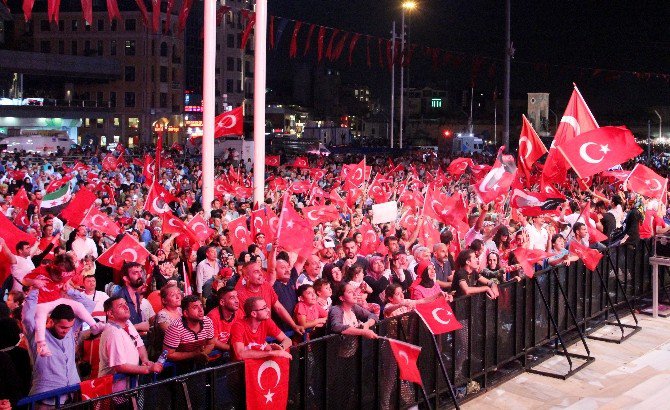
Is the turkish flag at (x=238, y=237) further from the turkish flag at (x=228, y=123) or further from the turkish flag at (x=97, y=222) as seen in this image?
the turkish flag at (x=228, y=123)

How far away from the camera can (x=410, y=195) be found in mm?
19625

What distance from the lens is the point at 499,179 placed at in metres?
13.9

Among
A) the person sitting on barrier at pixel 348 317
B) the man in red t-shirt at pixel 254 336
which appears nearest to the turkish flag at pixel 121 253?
the person sitting on barrier at pixel 348 317

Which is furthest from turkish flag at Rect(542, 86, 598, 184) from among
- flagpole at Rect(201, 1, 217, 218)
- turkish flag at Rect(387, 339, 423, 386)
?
flagpole at Rect(201, 1, 217, 218)

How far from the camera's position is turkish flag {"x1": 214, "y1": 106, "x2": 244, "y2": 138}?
17531 millimetres

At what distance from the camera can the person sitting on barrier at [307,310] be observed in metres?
8.17

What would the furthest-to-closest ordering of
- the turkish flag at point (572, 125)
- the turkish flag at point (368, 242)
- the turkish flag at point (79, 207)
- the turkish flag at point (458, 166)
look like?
the turkish flag at point (458, 166)
the turkish flag at point (572, 125)
the turkish flag at point (368, 242)
the turkish flag at point (79, 207)

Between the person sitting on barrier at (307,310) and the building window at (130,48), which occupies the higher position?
the building window at (130,48)

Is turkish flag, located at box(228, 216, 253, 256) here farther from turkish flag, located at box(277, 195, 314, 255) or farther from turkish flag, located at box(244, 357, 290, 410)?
turkish flag, located at box(244, 357, 290, 410)

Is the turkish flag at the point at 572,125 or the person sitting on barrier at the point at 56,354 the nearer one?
the person sitting on barrier at the point at 56,354

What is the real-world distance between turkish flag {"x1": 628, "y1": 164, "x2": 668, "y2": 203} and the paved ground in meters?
3.63

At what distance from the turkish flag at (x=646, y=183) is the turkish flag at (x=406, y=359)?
30.4 feet

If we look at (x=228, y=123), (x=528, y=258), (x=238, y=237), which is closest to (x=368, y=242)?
(x=238, y=237)

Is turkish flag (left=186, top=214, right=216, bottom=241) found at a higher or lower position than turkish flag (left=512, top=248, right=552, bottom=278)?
higher
